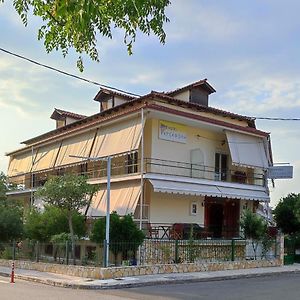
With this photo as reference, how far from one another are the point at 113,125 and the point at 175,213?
20.1 feet

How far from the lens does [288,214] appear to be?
3019cm

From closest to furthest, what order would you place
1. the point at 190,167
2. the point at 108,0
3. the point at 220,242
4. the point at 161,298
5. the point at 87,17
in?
the point at 87,17 < the point at 108,0 < the point at 161,298 < the point at 220,242 < the point at 190,167

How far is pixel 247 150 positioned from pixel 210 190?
15.2 ft

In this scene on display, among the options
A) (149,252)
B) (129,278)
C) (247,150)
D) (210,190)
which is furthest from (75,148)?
(129,278)

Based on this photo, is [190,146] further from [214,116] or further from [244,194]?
[244,194]

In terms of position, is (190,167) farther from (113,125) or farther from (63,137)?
(63,137)

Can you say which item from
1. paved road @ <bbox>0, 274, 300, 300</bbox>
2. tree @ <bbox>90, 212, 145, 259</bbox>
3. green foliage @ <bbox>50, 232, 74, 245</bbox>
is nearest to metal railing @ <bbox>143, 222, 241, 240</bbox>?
tree @ <bbox>90, 212, 145, 259</bbox>

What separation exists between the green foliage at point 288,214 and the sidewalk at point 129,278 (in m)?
6.66

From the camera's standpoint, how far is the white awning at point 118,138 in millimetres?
26734

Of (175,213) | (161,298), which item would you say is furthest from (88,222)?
(161,298)

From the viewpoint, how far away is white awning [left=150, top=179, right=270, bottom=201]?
25.9m

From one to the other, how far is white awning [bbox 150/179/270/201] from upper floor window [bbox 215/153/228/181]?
168 cm

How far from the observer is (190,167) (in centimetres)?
2967

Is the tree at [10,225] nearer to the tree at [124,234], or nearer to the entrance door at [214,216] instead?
the tree at [124,234]
